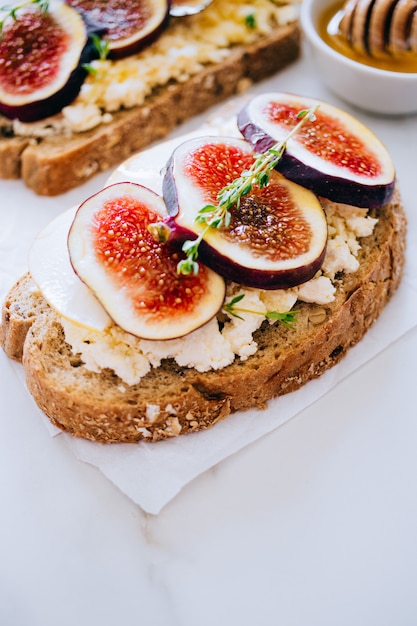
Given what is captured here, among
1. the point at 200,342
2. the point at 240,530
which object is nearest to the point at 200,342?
the point at 200,342

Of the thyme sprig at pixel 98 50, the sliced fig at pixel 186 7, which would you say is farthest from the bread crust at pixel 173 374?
the sliced fig at pixel 186 7

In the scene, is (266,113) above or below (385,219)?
above

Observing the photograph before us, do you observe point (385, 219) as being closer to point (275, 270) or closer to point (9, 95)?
point (275, 270)

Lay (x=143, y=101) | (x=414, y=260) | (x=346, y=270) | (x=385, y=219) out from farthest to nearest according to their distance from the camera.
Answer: (x=143, y=101)
(x=414, y=260)
(x=385, y=219)
(x=346, y=270)

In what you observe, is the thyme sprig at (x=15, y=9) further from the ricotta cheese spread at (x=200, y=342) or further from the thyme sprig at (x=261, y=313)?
the thyme sprig at (x=261, y=313)

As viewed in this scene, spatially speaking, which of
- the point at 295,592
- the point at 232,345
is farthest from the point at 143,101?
the point at 295,592

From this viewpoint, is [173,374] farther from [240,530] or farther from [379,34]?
[379,34]
